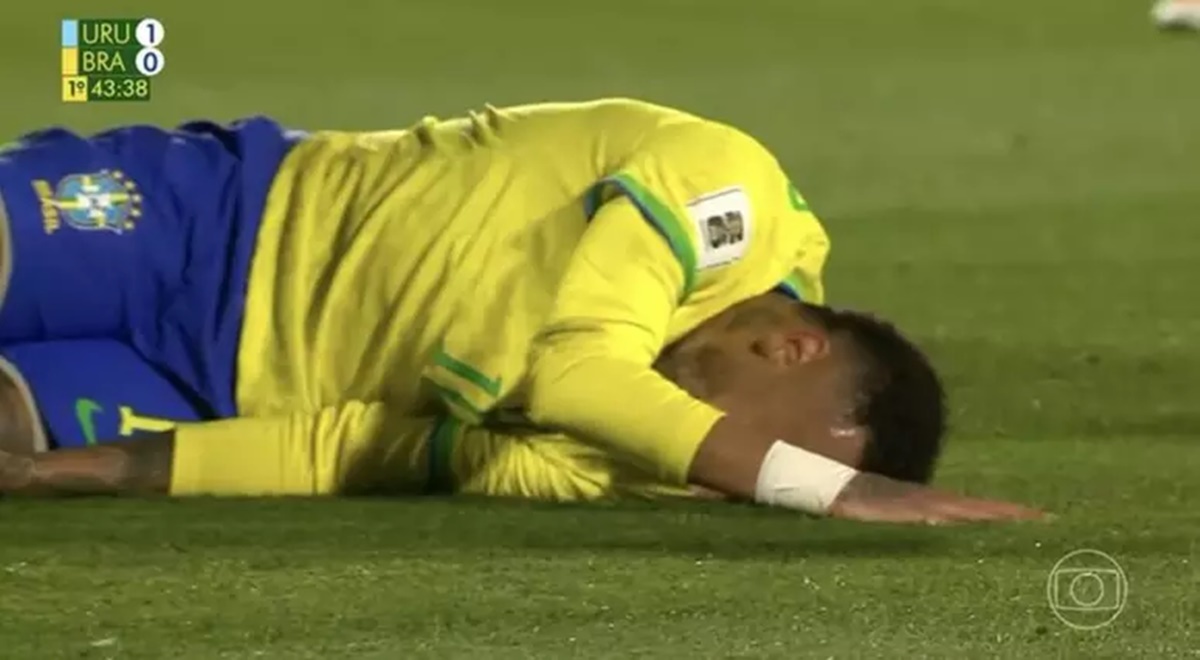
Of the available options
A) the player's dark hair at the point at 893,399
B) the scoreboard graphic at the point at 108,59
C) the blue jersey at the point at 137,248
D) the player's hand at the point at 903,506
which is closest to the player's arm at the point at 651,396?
the player's hand at the point at 903,506

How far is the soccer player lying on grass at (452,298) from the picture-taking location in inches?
75.5

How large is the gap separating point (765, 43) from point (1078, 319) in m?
2.25

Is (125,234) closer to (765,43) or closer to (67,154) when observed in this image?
(67,154)

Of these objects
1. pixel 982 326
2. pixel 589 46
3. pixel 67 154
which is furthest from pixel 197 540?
pixel 589 46

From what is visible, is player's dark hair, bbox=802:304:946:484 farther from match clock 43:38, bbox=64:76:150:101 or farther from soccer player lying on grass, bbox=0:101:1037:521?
match clock 43:38, bbox=64:76:150:101

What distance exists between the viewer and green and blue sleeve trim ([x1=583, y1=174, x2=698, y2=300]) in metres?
1.97

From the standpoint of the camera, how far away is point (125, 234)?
2.17m

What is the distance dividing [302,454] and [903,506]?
18.8 inches

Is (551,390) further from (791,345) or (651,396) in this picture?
(791,345)

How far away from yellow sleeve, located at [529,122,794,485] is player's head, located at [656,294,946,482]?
1.2 inches

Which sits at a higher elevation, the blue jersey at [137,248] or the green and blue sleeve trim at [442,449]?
the blue jersey at [137,248]

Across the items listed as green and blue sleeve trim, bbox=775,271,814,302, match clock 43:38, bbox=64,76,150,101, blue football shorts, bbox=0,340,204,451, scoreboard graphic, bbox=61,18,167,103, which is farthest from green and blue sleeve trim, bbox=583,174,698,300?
match clock 43:38, bbox=64,76,150,101

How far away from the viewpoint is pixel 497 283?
80.2 inches

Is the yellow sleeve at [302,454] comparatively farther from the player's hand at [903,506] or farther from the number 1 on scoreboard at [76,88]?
the number 1 on scoreboard at [76,88]
